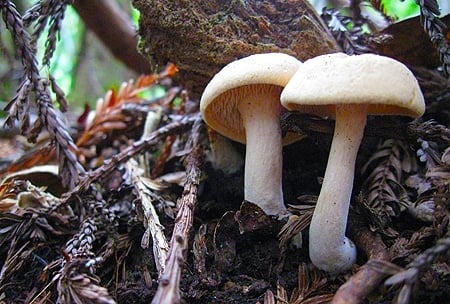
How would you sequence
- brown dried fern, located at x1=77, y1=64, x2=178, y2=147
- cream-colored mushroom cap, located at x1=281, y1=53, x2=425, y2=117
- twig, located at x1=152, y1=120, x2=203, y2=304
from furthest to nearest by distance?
brown dried fern, located at x1=77, y1=64, x2=178, y2=147 < cream-colored mushroom cap, located at x1=281, y1=53, x2=425, y2=117 < twig, located at x1=152, y1=120, x2=203, y2=304

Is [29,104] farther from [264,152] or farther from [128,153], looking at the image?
[264,152]

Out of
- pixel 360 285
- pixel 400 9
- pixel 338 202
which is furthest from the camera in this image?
pixel 400 9

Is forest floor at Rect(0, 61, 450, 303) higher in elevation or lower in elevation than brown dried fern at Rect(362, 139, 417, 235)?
higher

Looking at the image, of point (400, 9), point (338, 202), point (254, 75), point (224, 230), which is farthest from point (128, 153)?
point (400, 9)

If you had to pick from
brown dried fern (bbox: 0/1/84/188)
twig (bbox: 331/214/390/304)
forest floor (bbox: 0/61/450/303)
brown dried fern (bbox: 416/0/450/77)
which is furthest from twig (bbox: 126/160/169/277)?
brown dried fern (bbox: 416/0/450/77)

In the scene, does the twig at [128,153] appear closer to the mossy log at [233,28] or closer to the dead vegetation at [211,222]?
the dead vegetation at [211,222]

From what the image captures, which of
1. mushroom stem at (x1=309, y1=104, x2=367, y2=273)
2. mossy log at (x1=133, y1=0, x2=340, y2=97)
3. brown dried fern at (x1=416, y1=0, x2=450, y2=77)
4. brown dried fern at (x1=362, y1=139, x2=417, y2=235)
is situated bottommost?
brown dried fern at (x1=362, y1=139, x2=417, y2=235)

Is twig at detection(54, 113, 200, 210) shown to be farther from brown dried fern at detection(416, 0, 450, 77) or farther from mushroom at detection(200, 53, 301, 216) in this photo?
brown dried fern at detection(416, 0, 450, 77)
